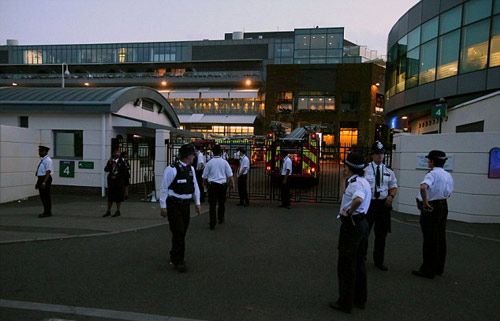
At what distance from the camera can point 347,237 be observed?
12.3 feet

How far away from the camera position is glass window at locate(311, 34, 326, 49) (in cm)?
4500

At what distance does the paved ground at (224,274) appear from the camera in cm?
381

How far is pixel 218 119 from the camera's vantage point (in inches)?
1542

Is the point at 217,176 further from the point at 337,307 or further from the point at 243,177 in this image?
the point at 337,307

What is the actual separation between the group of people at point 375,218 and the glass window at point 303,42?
1710 inches

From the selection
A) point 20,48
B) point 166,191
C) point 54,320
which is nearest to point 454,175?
point 166,191

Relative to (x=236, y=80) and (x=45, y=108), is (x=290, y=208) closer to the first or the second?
(x=45, y=108)

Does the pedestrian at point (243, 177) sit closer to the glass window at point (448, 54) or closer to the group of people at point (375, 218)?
the group of people at point (375, 218)

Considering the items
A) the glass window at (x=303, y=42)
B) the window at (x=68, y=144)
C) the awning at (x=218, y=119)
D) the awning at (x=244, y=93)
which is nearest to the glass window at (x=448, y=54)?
the window at (x=68, y=144)

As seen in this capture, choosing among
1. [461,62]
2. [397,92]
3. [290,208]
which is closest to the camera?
[290,208]

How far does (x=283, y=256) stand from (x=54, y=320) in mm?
3532

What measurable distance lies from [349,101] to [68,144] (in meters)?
34.5

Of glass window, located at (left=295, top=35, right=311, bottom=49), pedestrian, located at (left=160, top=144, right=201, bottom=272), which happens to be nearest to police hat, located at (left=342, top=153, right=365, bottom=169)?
pedestrian, located at (left=160, top=144, right=201, bottom=272)

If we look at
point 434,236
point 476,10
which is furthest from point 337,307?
point 476,10
